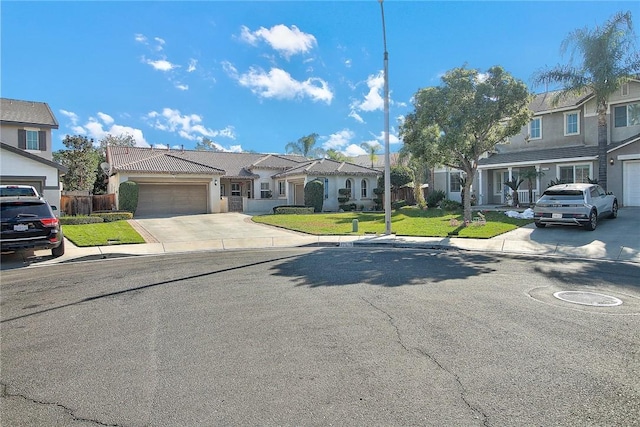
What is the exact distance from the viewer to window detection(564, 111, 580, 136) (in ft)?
81.2

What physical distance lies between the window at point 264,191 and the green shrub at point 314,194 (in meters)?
6.39

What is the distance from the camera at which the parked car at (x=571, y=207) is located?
15031 mm

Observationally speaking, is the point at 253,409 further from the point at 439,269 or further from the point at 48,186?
the point at 48,186

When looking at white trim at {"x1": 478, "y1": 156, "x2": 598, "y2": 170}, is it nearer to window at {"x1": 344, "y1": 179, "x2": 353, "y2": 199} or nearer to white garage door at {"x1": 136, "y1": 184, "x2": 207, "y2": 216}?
window at {"x1": 344, "y1": 179, "x2": 353, "y2": 199}

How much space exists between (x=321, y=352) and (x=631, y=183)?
23968mm

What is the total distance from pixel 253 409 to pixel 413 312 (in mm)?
3333

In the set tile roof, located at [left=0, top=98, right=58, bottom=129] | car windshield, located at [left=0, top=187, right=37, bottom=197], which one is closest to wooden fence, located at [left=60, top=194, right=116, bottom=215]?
tile roof, located at [left=0, top=98, right=58, bottom=129]

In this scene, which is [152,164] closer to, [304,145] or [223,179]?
[223,179]

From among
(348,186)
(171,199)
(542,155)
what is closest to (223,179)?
(171,199)

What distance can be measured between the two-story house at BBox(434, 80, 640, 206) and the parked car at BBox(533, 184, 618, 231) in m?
4.63

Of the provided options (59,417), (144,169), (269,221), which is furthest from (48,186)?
(59,417)

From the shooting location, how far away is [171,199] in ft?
98.3

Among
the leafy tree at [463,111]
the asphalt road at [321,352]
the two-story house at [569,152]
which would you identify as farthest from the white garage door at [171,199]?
the asphalt road at [321,352]

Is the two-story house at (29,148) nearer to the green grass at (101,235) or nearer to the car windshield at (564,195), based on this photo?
the green grass at (101,235)
